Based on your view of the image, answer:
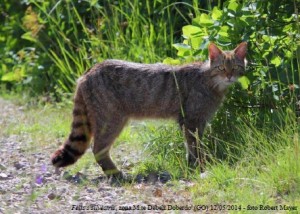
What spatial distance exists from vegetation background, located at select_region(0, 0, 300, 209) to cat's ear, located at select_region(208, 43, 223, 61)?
0.75 ft

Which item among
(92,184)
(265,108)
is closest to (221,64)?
(265,108)

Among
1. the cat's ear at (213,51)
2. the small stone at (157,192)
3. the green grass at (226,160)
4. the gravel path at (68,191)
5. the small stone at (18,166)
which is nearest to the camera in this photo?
the gravel path at (68,191)

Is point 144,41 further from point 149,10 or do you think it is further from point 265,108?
point 265,108

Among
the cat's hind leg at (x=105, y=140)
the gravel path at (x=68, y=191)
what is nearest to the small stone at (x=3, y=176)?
the gravel path at (x=68, y=191)

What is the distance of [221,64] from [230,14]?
47 centimetres

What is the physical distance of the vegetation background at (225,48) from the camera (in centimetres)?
611

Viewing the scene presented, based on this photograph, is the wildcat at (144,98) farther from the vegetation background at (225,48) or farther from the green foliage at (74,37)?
the green foliage at (74,37)

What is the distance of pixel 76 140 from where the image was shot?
6887 mm

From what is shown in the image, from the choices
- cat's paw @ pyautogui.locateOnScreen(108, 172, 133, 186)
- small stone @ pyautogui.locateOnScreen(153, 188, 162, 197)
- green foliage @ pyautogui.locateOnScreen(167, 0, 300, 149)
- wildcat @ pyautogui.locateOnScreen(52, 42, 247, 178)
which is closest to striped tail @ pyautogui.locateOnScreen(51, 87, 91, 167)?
wildcat @ pyautogui.locateOnScreen(52, 42, 247, 178)

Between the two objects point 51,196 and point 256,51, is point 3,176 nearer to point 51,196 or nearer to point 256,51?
point 51,196

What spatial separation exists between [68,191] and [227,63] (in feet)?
6.35

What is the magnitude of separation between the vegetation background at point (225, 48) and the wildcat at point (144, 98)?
225 mm

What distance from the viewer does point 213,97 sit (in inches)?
285

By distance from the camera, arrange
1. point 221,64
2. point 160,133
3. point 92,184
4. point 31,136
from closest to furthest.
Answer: point 92,184 < point 221,64 < point 160,133 < point 31,136
